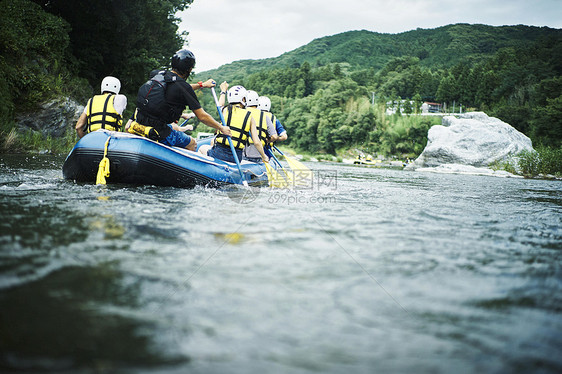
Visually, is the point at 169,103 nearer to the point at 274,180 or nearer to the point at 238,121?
the point at 238,121

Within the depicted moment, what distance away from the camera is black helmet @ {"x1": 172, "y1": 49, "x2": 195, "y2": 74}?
576cm

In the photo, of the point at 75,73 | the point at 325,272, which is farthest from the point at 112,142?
the point at 75,73

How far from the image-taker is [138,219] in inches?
135

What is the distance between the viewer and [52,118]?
1364cm

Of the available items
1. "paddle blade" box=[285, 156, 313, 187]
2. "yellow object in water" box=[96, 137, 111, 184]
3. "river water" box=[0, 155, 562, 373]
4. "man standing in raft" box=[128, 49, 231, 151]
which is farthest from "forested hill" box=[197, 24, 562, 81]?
"river water" box=[0, 155, 562, 373]

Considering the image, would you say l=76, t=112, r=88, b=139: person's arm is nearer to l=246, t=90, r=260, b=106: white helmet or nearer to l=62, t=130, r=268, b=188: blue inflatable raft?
l=62, t=130, r=268, b=188: blue inflatable raft

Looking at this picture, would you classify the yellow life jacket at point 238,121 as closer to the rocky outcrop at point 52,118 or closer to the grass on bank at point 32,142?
the grass on bank at point 32,142

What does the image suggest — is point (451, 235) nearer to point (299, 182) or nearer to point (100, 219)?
point (100, 219)

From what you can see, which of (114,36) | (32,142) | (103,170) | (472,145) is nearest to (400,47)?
(472,145)

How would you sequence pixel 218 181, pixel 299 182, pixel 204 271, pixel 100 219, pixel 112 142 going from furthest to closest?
pixel 299 182
pixel 218 181
pixel 112 142
pixel 100 219
pixel 204 271

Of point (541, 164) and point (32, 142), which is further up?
point (32, 142)

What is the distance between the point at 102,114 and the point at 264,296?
559cm

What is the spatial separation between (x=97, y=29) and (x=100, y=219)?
18.0 meters

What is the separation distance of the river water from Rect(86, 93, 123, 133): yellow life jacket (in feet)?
9.57
